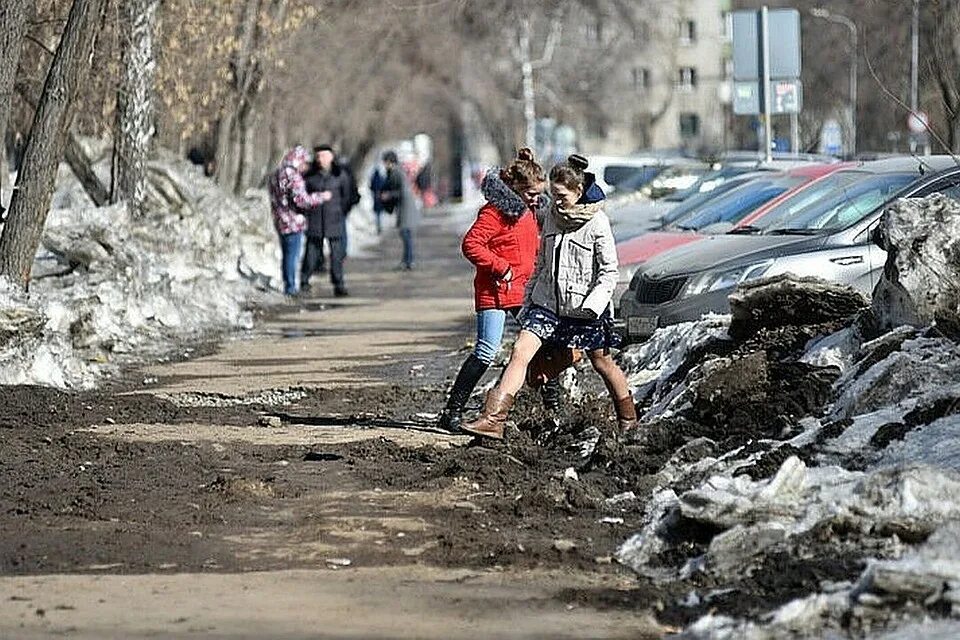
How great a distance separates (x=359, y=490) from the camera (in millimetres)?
9664

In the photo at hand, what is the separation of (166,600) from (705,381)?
4522 millimetres

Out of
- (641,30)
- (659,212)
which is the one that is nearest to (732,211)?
(659,212)

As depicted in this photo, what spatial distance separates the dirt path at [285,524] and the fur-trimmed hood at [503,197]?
1.37 metres

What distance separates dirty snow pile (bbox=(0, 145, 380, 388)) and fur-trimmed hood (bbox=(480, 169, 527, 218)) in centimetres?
407

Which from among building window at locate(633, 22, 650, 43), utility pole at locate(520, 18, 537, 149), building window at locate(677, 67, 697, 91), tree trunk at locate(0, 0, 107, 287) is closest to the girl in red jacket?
tree trunk at locate(0, 0, 107, 287)

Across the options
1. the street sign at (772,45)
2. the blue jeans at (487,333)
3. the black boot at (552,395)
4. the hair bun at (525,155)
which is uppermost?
the street sign at (772,45)

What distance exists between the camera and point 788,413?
1012cm

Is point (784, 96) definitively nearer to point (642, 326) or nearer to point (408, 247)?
point (408, 247)

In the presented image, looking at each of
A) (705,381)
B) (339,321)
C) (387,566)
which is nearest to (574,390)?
(705,381)

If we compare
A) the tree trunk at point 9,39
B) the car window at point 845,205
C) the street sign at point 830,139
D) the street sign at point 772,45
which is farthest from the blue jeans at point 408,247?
the street sign at point 830,139

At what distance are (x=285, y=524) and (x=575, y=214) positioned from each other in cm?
293

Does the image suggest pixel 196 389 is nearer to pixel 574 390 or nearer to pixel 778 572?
pixel 574 390

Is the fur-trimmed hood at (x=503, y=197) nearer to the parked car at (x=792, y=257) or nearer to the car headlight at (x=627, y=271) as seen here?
the parked car at (x=792, y=257)

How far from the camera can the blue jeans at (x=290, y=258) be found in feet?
82.1
